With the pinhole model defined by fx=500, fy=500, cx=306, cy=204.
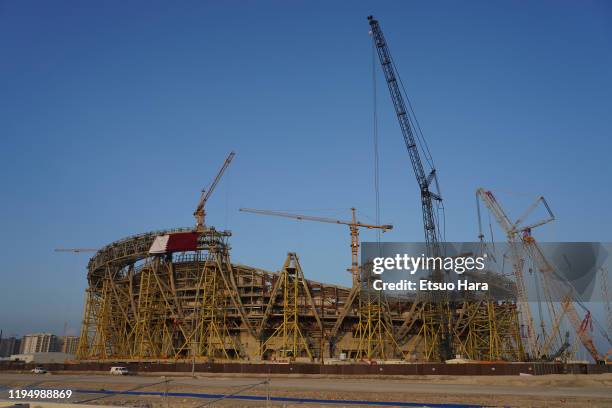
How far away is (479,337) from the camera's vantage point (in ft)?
333

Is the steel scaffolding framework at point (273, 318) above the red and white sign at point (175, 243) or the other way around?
the other way around

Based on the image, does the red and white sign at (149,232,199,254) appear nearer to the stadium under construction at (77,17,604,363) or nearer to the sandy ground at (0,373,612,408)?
the stadium under construction at (77,17,604,363)

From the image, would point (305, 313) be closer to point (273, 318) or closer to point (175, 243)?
point (273, 318)

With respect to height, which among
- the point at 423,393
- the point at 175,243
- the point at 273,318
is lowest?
the point at 423,393

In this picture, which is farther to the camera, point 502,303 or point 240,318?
point 502,303

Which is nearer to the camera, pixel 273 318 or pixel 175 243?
pixel 273 318

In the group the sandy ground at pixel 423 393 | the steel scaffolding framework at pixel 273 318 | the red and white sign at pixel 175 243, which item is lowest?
the sandy ground at pixel 423 393

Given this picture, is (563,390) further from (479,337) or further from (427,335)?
(479,337)

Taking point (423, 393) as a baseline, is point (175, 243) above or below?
above

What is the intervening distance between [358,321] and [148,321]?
42.0 meters

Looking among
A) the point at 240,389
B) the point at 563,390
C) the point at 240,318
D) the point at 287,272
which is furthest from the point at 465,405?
the point at 240,318

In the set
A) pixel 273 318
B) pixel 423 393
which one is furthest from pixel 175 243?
pixel 423 393

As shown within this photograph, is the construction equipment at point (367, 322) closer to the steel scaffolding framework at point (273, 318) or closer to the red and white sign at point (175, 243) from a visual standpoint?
the steel scaffolding framework at point (273, 318)

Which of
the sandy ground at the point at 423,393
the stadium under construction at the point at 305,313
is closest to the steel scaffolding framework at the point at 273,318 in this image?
the stadium under construction at the point at 305,313
